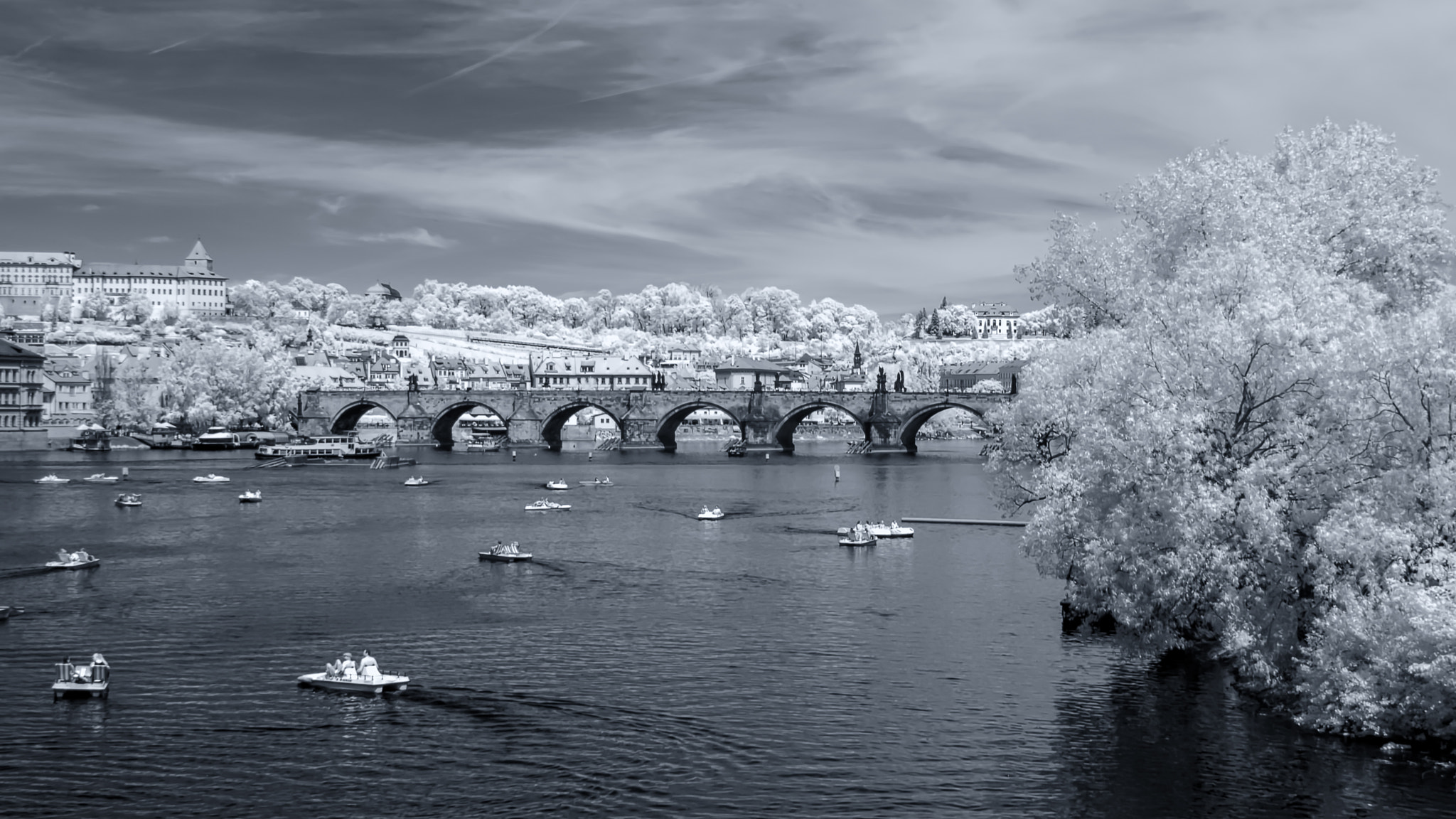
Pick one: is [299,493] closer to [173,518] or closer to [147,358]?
[173,518]

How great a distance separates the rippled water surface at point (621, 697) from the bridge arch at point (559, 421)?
8663 cm

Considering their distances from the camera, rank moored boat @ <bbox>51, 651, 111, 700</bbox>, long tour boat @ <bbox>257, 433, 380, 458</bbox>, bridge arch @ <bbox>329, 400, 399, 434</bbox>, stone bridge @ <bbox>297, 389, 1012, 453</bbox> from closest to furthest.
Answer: moored boat @ <bbox>51, 651, 111, 700</bbox>
long tour boat @ <bbox>257, 433, 380, 458</bbox>
stone bridge @ <bbox>297, 389, 1012, 453</bbox>
bridge arch @ <bbox>329, 400, 399, 434</bbox>

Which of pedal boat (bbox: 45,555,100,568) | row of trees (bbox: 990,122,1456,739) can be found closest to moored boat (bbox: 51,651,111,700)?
pedal boat (bbox: 45,555,100,568)

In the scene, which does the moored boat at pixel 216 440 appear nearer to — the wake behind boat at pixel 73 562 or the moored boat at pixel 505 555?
the wake behind boat at pixel 73 562

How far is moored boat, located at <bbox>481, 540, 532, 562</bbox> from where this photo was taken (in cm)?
5072

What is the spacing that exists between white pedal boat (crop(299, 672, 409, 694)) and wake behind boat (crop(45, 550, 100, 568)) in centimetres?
2121

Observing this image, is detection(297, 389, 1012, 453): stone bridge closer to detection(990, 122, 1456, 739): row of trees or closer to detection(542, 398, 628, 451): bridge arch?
detection(542, 398, 628, 451): bridge arch

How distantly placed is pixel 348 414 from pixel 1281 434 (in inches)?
5220

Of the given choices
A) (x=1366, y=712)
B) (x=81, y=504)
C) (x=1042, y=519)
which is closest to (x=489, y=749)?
(x=1042, y=519)

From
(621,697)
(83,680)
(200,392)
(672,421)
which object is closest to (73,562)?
(83,680)

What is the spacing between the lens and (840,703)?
95.9 feet

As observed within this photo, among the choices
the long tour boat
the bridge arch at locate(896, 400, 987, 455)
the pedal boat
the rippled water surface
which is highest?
the bridge arch at locate(896, 400, 987, 455)

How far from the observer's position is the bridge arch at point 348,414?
482ft

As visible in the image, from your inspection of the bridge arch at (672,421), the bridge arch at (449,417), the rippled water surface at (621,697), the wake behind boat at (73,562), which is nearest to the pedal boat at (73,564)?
the wake behind boat at (73,562)
